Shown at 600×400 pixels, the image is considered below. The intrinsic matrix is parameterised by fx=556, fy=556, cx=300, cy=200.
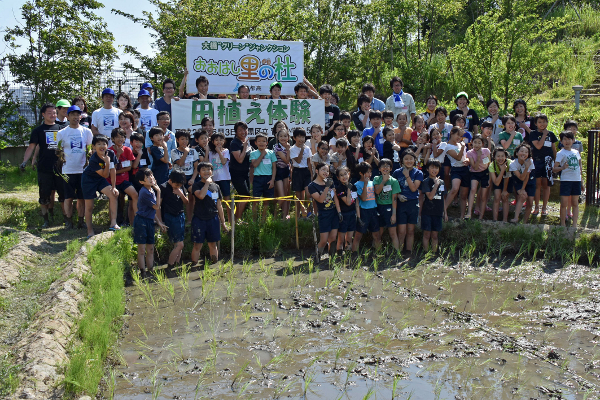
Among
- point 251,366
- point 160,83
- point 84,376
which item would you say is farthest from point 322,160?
point 160,83

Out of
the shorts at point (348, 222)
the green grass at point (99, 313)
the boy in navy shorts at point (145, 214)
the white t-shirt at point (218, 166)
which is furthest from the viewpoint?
the white t-shirt at point (218, 166)

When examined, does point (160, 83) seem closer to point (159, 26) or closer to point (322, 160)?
point (159, 26)

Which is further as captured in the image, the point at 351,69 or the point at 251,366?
the point at 351,69

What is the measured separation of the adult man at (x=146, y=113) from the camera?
9141 millimetres

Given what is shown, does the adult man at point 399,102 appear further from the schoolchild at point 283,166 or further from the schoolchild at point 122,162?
the schoolchild at point 122,162

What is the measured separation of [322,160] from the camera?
864cm

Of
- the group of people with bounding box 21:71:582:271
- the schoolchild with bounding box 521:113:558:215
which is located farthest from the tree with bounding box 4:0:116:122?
the schoolchild with bounding box 521:113:558:215

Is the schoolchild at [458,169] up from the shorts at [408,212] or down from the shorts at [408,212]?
up

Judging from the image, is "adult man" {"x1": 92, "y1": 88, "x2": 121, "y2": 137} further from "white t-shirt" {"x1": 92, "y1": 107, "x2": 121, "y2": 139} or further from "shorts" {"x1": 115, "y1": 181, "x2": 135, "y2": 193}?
"shorts" {"x1": 115, "y1": 181, "x2": 135, "y2": 193}

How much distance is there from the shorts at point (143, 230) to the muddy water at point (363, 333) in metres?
0.58

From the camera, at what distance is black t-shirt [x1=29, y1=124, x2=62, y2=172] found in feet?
28.7

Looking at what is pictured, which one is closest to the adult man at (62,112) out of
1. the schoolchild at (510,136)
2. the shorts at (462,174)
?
the shorts at (462,174)

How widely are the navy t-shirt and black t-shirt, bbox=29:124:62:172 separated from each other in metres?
1.11

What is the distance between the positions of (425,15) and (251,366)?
14.5m
